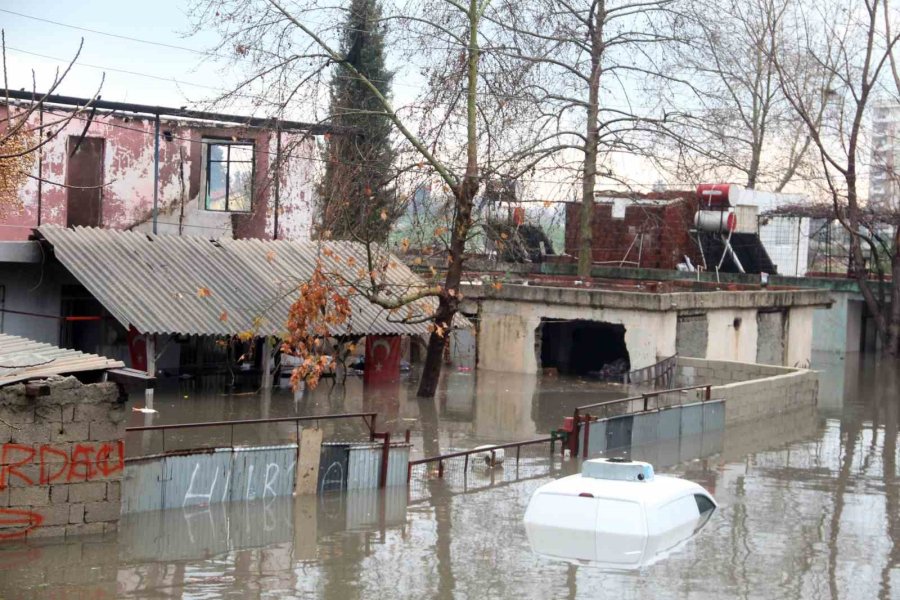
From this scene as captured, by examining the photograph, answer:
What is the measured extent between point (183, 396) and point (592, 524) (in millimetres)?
14380

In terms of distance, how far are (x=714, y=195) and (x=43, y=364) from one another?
35.3 metres

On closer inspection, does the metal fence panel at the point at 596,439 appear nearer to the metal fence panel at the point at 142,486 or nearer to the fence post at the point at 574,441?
the fence post at the point at 574,441

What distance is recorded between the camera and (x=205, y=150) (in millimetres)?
32844

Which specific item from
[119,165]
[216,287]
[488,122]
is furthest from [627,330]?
[119,165]

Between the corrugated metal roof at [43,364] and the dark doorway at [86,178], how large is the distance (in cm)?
1719

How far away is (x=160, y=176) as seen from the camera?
32.2 metres

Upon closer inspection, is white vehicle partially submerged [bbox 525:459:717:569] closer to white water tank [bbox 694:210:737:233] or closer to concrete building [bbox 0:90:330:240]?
concrete building [bbox 0:90:330:240]

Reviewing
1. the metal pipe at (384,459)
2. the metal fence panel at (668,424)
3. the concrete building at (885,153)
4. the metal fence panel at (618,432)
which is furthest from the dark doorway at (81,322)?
the concrete building at (885,153)

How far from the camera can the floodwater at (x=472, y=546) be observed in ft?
40.4

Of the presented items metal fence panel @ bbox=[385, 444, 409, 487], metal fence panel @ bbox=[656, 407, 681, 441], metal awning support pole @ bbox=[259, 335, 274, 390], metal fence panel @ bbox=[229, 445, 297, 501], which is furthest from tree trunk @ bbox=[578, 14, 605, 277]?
metal fence panel @ bbox=[229, 445, 297, 501]

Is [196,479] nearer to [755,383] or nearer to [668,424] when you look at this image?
[668,424]

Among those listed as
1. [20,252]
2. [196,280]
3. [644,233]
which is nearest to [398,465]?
[196,280]

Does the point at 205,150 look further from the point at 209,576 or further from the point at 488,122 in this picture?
the point at 209,576

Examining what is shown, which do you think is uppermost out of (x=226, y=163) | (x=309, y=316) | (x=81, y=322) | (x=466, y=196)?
(x=226, y=163)
